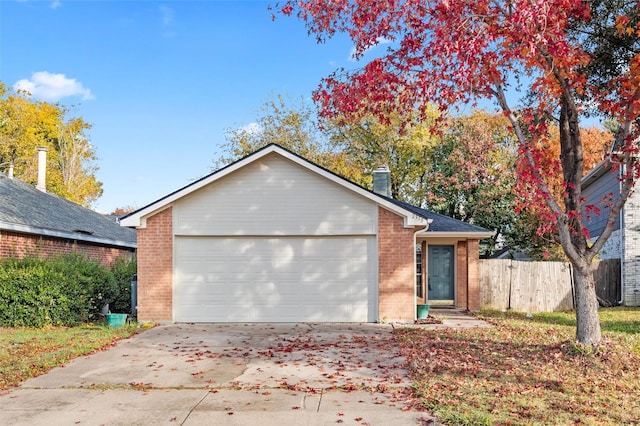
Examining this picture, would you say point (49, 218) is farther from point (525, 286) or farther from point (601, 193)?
point (601, 193)

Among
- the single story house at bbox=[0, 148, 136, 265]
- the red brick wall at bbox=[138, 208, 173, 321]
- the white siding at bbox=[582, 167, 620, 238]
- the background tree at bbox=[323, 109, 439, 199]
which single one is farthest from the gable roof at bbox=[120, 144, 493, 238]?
the background tree at bbox=[323, 109, 439, 199]

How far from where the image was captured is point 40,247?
16391mm

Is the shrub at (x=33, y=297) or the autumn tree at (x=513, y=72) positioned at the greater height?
the autumn tree at (x=513, y=72)

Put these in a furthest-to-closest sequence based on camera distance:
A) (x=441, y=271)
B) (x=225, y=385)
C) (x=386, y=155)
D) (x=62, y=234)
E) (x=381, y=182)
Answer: (x=386, y=155), (x=381, y=182), (x=441, y=271), (x=62, y=234), (x=225, y=385)

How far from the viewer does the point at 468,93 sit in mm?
9656

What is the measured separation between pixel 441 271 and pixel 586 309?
947 cm

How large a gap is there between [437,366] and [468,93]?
4608 millimetres

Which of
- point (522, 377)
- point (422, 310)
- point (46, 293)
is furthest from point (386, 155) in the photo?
point (522, 377)

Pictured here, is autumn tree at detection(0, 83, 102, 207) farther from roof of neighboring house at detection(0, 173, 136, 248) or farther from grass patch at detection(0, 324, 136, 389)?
grass patch at detection(0, 324, 136, 389)

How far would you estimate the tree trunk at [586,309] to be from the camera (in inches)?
365

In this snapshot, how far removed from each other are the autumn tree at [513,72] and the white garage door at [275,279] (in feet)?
15.6

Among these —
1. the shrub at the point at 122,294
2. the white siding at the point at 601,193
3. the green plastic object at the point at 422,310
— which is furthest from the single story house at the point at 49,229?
the white siding at the point at 601,193

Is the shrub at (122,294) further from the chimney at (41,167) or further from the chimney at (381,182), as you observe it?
the chimney at (41,167)

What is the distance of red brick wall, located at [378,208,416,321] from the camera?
14.1 meters
